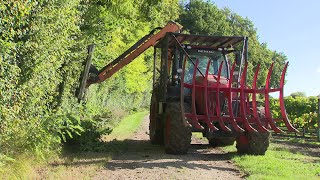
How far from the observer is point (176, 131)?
8906 mm

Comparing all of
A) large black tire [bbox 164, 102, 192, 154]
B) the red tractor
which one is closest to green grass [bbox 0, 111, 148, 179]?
large black tire [bbox 164, 102, 192, 154]

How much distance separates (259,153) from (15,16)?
6.16m

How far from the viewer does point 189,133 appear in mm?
8984

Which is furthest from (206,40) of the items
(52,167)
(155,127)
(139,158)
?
(52,167)

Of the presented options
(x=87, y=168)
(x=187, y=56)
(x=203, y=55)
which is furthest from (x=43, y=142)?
(x=203, y=55)

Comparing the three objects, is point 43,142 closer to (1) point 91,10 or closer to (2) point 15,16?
(2) point 15,16

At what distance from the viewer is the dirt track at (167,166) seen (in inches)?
281

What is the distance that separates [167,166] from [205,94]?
1856 mm

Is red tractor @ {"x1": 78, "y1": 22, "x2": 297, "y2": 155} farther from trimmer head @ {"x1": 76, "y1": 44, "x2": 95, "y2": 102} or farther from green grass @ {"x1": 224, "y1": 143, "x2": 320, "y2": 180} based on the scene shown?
green grass @ {"x1": 224, "y1": 143, "x2": 320, "y2": 180}

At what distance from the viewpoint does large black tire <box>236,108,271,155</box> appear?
9117 mm

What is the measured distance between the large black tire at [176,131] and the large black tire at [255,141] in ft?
4.24

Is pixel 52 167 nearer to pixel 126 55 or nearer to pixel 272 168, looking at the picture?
pixel 272 168

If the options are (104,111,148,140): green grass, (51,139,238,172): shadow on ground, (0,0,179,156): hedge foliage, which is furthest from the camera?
(104,111,148,140): green grass

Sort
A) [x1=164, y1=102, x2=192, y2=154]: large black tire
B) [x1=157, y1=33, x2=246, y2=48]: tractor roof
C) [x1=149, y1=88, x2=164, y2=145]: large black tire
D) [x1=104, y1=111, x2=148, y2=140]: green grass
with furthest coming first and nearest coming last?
[x1=104, y1=111, x2=148, y2=140]: green grass → [x1=149, y1=88, x2=164, y2=145]: large black tire → [x1=157, y1=33, x2=246, y2=48]: tractor roof → [x1=164, y1=102, x2=192, y2=154]: large black tire
